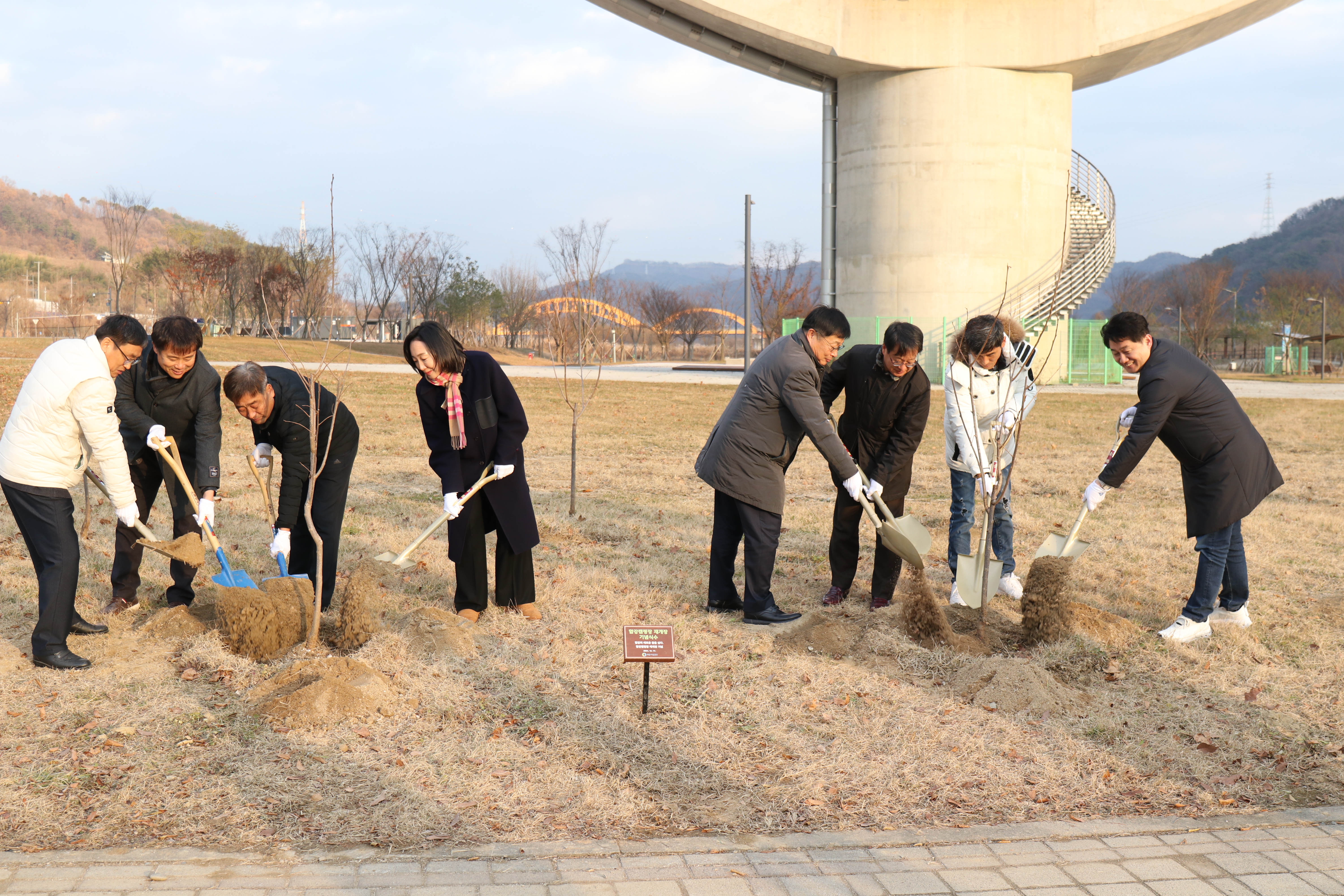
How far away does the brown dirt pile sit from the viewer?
15.7 ft

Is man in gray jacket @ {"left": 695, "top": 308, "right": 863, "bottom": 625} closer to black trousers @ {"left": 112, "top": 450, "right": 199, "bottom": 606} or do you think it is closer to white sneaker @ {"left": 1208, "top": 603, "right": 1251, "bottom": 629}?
white sneaker @ {"left": 1208, "top": 603, "right": 1251, "bottom": 629}

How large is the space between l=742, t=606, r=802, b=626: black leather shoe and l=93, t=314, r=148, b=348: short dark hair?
11.0 feet

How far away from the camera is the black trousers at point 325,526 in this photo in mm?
5230

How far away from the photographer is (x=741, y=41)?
2556cm

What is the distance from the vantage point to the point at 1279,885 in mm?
2828

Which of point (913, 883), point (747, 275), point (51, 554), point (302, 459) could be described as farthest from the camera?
point (747, 275)

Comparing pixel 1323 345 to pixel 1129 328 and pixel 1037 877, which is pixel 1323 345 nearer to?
pixel 1129 328

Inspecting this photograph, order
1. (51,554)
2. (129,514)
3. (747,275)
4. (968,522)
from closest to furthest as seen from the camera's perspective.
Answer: (51,554), (129,514), (968,522), (747,275)

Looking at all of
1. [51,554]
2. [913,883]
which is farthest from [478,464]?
[913,883]

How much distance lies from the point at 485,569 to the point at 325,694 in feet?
4.96

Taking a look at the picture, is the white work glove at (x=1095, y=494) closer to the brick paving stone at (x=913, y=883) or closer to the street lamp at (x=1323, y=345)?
the brick paving stone at (x=913, y=883)

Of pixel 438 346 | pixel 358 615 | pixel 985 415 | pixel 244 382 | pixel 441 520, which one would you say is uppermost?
pixel 438 346

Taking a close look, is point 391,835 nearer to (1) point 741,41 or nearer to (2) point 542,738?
(2) point 542,738

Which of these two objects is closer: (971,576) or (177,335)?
(177,335)
